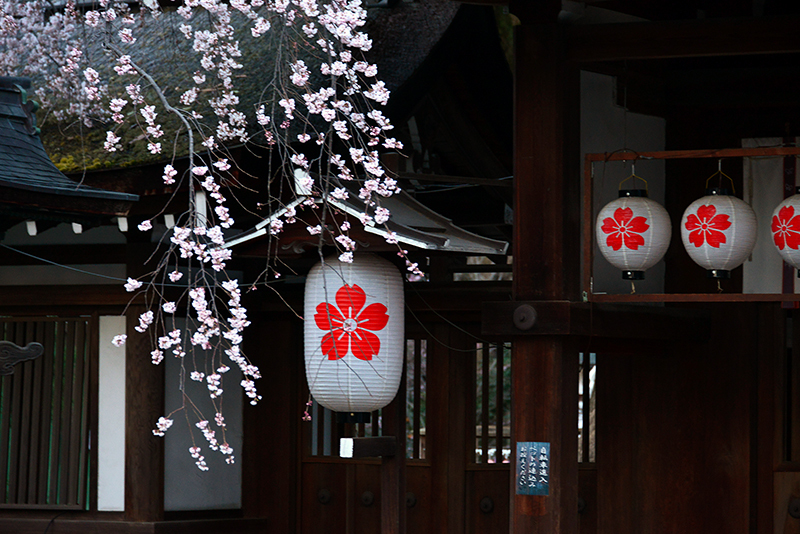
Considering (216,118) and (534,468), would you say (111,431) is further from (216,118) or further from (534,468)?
(534,468)

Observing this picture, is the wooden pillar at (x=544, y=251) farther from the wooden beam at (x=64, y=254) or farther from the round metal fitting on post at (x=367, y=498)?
the wooden beam at (x=64, y=254)

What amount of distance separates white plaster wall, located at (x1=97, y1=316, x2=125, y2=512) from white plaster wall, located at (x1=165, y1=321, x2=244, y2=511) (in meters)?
0.33

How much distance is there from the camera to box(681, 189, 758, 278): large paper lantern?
5445 millimetres

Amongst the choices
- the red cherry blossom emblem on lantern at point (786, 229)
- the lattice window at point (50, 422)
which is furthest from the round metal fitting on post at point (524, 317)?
the lattice window at point (50, 422)

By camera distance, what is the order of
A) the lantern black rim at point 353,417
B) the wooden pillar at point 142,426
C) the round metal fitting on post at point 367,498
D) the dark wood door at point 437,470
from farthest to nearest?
the round metal fitting on post at point 367,498, the dark wood door at point 437,470, the wooden pillar at point 142,426, the lantern black rim at point 353,417

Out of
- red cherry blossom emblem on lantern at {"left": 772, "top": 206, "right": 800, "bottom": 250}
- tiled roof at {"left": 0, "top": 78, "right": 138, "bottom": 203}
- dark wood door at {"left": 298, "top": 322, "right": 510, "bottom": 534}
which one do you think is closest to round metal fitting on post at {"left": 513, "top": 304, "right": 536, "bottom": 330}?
red cherry blossom emblem on lantern at {"left": 772, "top": 206, "right": 800, "bottom": 250}

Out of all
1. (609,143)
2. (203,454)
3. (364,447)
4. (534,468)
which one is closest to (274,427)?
(203,454)

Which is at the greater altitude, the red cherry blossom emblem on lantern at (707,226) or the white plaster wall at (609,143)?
the white plaster wall at (609,143)

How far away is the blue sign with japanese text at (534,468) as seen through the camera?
5438 millimetres

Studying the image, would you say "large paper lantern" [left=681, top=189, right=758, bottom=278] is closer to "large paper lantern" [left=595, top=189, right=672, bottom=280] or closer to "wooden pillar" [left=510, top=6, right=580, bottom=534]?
"large paper lantern" [left=595, top=189, right=672, bottom=280]

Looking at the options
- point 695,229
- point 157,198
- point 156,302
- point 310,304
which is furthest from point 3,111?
point 695,229

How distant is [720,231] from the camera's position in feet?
17.9

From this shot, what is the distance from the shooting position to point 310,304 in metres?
6.16

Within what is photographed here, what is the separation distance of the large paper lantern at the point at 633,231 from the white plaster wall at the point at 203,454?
3.46 metres
